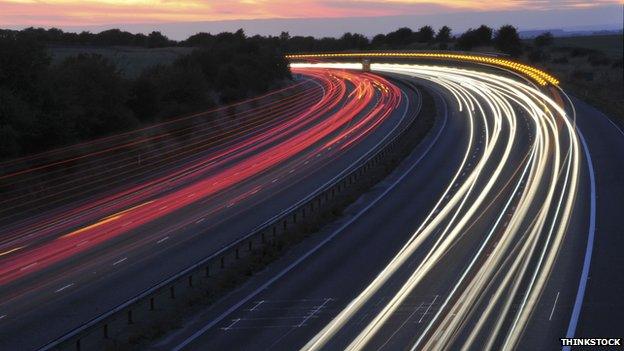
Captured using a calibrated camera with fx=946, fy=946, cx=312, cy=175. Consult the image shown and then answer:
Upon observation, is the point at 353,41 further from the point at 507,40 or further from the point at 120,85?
the point at 120,85

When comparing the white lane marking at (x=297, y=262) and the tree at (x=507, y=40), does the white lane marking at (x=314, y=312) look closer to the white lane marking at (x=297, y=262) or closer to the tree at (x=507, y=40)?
the white lane marking at (x=297, y=262)

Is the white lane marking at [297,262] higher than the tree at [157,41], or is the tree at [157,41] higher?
the white lane marking at [297,262]

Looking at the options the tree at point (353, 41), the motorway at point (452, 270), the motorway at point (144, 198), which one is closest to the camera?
the motorway at point (452, 270)

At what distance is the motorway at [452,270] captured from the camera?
48.4 feet

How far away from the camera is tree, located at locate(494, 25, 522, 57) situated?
13762 cm

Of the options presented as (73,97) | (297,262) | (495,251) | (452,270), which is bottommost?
(297,262)

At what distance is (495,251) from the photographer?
2117 centimetres

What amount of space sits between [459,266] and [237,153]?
89.8ft

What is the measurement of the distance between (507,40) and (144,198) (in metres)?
116

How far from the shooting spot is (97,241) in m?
25.3

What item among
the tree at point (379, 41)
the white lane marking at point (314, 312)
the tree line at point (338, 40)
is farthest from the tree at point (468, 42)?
the white lane marking at point (314, 312)

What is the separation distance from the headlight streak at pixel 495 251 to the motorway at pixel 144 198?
204 inches

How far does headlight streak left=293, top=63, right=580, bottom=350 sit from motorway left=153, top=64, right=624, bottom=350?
0.13 ft

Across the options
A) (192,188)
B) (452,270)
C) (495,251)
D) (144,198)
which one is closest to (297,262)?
(452,270)
